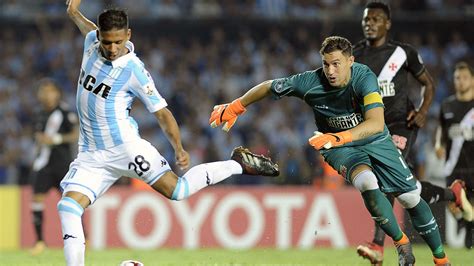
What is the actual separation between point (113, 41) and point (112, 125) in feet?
2.31

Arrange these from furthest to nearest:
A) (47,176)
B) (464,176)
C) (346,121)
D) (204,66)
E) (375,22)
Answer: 1. (204,66)
2. (47,176)
3. (464,176)
4. (375,22)
5. (346,121)

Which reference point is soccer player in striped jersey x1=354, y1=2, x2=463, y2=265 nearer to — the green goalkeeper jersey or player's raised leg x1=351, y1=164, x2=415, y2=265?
the green goalkeeper jersey

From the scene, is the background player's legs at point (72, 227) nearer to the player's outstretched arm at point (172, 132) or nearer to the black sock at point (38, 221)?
the player's outstretched arm at point (172, 132)

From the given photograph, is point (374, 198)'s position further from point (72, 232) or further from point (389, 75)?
point (72, 232)

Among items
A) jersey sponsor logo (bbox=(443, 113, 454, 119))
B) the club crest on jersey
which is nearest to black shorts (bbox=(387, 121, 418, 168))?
jersey sponsor logo (bbox=(443, 113, 454, 119))

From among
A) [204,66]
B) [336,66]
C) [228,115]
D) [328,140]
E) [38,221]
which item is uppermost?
[204,66]

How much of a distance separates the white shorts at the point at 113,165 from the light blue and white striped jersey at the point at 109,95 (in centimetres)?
7

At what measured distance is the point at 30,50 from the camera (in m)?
19.6

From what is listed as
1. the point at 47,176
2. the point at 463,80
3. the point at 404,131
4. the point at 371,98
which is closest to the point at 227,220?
the point at 47,176

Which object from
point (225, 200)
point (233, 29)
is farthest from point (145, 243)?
point (233, 29)

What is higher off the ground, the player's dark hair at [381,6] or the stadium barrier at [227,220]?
the player's dark hair at [381,6]

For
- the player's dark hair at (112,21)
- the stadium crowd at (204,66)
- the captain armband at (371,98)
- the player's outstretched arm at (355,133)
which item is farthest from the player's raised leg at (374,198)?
the stadium crowd at (204,66)

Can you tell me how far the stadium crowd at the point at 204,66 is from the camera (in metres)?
17.3

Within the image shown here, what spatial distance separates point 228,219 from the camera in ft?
46.1
